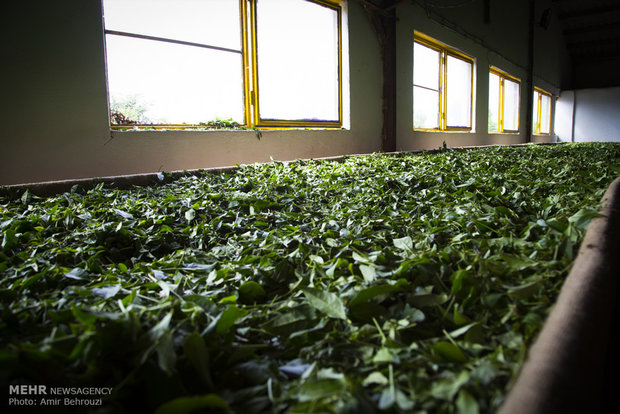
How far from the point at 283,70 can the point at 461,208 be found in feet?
14.0

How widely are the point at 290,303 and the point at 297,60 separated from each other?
5101 mm

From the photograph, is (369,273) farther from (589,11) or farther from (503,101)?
(589,11)

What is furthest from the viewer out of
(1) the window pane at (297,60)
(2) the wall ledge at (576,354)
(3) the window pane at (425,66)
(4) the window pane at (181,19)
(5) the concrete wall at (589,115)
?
(5) the concrete wall at (589,115)

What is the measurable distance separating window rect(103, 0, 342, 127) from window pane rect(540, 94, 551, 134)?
496 inches

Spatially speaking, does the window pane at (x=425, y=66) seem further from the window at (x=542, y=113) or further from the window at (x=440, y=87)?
the window at (x=542, y=113)

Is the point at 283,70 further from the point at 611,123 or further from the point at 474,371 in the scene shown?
the point at 611,123

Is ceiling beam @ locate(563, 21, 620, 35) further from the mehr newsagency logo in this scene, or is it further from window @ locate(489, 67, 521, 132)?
the mehr newsagency logo

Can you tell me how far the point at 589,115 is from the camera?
15.6 meters

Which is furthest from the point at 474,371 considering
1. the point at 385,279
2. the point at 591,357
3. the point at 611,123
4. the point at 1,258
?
the point at 611,123

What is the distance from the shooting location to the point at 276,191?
2.08 m

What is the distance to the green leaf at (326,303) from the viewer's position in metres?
0.70

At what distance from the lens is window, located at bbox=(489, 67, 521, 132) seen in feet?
34.9

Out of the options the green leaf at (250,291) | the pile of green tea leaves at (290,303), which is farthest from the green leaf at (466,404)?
the green leaf at (250,291)

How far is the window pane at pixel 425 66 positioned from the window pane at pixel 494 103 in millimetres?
3312
